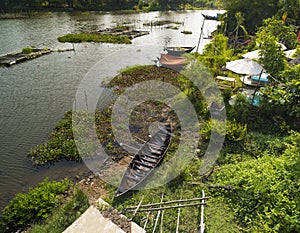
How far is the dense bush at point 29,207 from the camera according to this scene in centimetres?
666

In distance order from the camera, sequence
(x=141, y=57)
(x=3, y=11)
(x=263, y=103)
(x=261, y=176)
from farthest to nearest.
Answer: (x=3, y=11), (x=141, y=57), (x=263, y=103), (x=261, y=176)

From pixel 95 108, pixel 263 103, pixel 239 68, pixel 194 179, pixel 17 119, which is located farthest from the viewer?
pixel 95 108

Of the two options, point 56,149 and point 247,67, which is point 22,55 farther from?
point 247,67

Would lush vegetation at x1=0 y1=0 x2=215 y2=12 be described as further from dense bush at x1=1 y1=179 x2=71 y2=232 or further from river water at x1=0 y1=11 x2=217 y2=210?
dense bush at x1=1 y1=179 x2=71 y2=232

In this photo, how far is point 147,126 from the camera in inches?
448

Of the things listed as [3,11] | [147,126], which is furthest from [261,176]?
[3,11]

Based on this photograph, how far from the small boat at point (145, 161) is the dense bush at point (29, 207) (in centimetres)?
230

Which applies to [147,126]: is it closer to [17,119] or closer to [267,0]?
[17,119]

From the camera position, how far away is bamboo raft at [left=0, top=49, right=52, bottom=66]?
1959 cm

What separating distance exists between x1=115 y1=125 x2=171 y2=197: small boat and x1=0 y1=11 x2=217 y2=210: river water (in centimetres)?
248

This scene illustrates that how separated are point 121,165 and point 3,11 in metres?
48.9

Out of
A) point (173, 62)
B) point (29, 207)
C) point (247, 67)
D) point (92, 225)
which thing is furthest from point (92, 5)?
point (92, 225)

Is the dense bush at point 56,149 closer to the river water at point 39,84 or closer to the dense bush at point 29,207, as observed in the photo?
the river water at point 39,84

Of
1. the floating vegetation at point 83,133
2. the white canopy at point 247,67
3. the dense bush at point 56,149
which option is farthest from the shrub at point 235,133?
the dense bush at point 56,149
